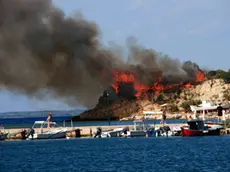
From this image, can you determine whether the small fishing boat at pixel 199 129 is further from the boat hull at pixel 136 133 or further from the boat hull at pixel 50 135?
the boat hull at pixel 50 135

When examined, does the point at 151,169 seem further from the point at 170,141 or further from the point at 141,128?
the point at 141,128

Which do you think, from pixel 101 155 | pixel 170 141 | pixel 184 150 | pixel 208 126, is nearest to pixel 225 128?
pixel 208 126

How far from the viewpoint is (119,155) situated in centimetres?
7631

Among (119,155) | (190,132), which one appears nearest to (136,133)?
(190,132)

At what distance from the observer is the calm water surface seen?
64.6 meters

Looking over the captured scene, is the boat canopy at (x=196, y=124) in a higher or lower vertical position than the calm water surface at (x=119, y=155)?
higher

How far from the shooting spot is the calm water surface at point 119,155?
64.6m

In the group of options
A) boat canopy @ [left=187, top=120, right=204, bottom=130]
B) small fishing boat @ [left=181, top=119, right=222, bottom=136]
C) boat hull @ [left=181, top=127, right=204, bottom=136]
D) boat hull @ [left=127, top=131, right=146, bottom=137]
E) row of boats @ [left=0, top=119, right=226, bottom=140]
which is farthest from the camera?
boat hull @ [left=127, top=131, right=146, bottom=137]

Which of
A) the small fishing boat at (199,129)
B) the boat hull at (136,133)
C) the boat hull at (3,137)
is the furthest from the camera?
the boat hull at (3,137)

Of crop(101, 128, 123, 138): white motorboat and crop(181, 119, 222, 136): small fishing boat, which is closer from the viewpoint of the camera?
crop(181, 119, 222, 136): small fishing boat

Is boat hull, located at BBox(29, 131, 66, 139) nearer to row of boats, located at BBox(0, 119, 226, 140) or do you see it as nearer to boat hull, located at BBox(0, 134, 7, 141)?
row of boats, located at BBox(0, 119, 226, 140)

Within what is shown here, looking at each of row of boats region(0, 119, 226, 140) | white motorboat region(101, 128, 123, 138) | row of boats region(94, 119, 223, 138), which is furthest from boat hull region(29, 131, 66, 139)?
white motorboat region(101, 128, 123, 138)

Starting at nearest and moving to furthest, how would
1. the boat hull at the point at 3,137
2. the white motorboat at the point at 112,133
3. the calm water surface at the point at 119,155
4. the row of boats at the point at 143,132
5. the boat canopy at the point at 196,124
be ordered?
the calm water surface at the point at 119,155, the boat canopy at the point at 196,124, the row of boats at the point at 143,132, the white motorboat at the point at 112,133, the boat hull at the point at 3,137

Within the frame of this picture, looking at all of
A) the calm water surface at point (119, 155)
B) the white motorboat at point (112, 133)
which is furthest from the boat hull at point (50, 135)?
the white motorboat at point (112, 133)
